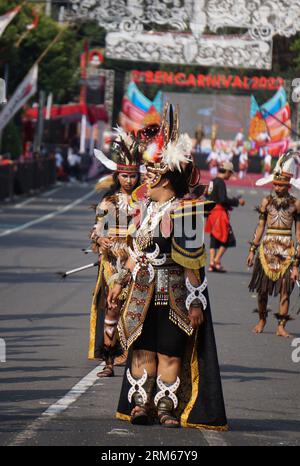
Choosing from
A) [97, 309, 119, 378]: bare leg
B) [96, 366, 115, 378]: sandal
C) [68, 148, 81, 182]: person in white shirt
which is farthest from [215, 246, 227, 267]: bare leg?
[68, 148, 81, 182]: person in white shirt

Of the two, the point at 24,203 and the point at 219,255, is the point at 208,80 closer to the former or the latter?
the point at 24,203

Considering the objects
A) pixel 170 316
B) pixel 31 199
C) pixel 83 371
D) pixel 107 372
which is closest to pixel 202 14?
pixel 31 199

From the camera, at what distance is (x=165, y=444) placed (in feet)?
30.5

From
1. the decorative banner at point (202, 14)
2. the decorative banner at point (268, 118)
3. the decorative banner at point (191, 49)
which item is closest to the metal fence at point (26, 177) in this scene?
the decorative banner at point (202, 14)

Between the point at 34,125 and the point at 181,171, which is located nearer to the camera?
the point at 181,171

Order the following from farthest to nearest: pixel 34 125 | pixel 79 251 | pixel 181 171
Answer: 1. pixel 34 125
2. pixel 79 251
3. pixel 181 171

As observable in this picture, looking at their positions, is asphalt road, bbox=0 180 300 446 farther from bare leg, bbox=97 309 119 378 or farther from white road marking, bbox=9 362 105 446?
bare leg, bbox=97 309 119 378

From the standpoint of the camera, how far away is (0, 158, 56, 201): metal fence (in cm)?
4212

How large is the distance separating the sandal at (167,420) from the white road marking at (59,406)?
0.73 metres

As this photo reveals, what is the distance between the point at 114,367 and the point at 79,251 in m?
13.5

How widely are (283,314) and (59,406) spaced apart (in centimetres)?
567

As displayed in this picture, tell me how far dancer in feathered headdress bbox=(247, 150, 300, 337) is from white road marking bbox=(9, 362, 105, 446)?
325cm
